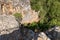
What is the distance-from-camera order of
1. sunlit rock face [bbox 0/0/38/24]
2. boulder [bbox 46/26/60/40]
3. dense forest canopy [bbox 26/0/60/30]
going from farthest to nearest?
dense forest canopy [bbox 26/0/60/30] < sunlit rock face [bbox 0/0/38/24] < boulder [bbox 46/26/60/40]

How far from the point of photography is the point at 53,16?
21078 millimetres

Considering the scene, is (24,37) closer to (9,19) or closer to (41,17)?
(9,19)

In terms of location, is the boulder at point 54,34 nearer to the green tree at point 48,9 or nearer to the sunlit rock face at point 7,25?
the sunlit rock face at point 7,25

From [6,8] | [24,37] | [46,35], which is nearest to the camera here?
[46,35]

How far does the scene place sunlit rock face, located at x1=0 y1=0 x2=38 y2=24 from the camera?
19.0 m

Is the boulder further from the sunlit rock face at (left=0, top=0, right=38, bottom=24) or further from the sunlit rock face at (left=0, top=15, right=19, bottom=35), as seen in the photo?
the sunlit rock face at (left=0, top=0, right=38, bottom=24)

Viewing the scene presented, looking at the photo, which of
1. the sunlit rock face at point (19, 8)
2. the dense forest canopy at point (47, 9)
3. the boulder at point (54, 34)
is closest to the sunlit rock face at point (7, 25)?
the sunlit rock face at point (19, 8)

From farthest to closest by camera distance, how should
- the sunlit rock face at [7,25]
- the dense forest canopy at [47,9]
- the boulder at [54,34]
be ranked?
1. the dense forest canopy at [47,9]
2. the sunlit rock face at [7,25]
3. the boulder at [54,34]

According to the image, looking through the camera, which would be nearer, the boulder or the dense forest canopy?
the boulder

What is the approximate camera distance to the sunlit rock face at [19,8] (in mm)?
18984

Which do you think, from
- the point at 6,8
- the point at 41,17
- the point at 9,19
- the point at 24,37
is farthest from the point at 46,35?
the point at 41,17

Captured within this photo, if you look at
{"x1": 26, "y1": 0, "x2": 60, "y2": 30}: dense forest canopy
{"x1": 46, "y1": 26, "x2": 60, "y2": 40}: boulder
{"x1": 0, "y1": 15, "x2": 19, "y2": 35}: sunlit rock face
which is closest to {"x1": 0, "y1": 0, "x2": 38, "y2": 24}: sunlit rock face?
{"x1": 26, "y1": 0, "x2": 60, "y2": 30}: dense forest canopy

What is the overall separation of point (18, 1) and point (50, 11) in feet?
11.2

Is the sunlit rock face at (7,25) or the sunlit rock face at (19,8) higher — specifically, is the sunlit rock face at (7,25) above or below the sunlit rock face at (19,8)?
below
